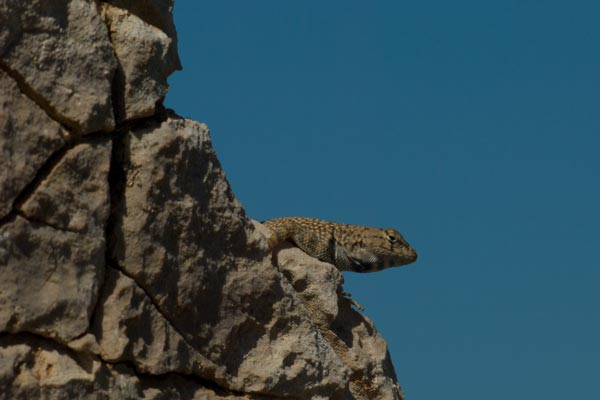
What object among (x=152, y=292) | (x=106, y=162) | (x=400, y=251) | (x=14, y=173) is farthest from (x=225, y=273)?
(x=400, y=251)

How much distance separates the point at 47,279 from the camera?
7.07 meters

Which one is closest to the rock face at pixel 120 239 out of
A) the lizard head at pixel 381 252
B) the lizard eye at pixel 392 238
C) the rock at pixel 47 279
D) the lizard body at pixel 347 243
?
the rock at pixel 47 279

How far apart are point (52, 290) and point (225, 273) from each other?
1.49 metres

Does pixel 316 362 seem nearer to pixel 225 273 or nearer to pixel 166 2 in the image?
pixel 225 273

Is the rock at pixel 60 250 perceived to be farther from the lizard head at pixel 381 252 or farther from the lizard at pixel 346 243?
the lizard head at pixel 381 252

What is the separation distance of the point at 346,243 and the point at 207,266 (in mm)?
6471

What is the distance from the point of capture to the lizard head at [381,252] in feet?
48.1


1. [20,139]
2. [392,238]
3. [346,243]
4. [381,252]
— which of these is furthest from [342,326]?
[20,139]

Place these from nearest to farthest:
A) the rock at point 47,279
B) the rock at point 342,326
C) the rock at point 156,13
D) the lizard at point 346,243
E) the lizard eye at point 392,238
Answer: the rock at point 47,279 < the rock at point 156,13 < the rock at point 342,326 < the lizard at point 346,243 < the lizard eye at point 392,238

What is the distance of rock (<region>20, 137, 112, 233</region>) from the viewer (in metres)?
7.08

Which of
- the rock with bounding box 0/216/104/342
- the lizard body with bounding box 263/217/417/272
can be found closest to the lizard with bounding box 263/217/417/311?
the lizard body with bounding box 263/217/417/272

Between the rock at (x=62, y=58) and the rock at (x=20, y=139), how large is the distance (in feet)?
0.26

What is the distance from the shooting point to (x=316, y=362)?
29.4ft

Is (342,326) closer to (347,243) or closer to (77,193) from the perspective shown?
(347,243)
